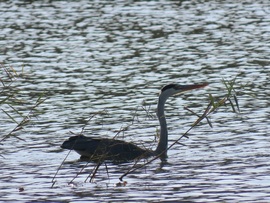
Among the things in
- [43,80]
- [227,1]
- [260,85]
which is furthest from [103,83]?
[227,1]

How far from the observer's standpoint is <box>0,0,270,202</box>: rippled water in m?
13.9

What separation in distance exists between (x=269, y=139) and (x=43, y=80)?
349 inches

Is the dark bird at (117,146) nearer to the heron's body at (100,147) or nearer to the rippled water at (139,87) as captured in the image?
the heron's body at (100,147)

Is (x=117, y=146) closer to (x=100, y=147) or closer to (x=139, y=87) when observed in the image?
(x=100, y=147)

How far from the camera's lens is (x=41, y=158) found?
52.9 feet

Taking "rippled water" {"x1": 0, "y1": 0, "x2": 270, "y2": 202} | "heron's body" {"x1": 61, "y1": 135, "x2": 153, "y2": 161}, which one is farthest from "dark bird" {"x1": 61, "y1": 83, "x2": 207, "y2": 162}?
"rippled water" {"x1": 0, "y1": 0, "x2": 270, "y2": 202}

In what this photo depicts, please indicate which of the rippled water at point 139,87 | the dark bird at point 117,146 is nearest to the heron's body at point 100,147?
the dark bird at point 117,146

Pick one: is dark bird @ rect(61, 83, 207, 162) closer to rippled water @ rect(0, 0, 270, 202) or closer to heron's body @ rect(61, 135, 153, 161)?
heron's body @ rect(61, 135, 153, 161)

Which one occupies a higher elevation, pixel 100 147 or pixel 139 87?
pixel 100 147

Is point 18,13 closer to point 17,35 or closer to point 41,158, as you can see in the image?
point 17,35

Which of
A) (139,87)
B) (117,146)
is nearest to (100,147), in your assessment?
(117,146)

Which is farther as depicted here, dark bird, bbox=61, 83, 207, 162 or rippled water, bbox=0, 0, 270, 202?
dark bird, bbox=61, 83, 207, 162

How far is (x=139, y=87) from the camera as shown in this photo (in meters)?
23.1

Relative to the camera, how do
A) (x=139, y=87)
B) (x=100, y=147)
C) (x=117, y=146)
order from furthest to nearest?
(x=139, y=87) → (x=117, y=146) → (x=100, y=147)
